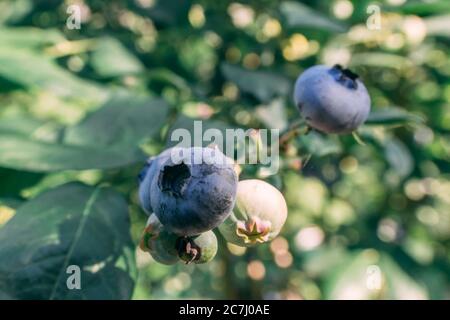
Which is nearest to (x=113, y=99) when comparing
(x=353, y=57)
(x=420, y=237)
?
(x=353, y=57)

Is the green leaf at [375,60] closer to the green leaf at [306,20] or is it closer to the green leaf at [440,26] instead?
the green leaf at [440,26]

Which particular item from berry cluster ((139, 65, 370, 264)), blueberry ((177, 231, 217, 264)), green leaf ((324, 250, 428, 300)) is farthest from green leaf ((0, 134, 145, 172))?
green leaf ((324, 250, 428, 300))

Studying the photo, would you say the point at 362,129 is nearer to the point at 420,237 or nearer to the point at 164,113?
the point at 164,113

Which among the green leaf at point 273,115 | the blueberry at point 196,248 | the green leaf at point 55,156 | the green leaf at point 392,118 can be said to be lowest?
the green leaf at point 273,115

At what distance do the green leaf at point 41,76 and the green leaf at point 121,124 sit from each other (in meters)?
0.12

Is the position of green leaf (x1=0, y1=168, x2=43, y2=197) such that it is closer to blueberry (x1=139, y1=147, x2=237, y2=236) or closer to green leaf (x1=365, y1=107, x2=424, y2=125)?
blueberry (x1=139, y1=147, x2=237, y2=236)

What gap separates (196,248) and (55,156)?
393 millimetres

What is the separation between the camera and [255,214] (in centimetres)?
68

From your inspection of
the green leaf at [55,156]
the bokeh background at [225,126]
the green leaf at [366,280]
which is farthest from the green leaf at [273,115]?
the green leaf at [366,280]

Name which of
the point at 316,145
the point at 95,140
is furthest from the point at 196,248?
the point at 95,140

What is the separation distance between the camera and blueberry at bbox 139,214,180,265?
0.70m

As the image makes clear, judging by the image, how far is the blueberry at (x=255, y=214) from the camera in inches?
26.7

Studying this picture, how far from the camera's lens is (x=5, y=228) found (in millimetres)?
822

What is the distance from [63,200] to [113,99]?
355mm
